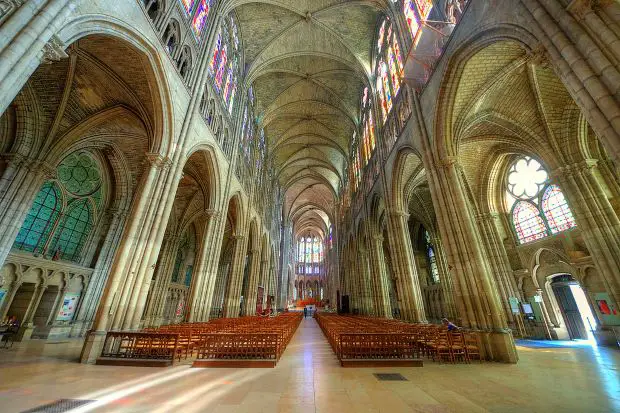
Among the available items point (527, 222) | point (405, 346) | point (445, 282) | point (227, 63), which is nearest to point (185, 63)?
point (227, 63)

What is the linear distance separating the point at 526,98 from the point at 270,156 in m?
22.8

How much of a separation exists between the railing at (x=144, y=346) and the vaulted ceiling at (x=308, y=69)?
17.2 metres

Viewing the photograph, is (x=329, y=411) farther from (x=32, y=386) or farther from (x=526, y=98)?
(x=526, y=98)

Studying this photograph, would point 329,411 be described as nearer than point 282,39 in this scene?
Yes

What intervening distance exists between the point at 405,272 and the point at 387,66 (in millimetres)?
12451

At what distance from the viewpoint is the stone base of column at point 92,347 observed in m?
6.02

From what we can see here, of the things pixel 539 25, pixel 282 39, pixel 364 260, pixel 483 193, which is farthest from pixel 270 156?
pixel 539 25

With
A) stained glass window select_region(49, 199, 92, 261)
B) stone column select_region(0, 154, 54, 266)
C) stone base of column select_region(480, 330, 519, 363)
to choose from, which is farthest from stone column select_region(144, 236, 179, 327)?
stone base of column select_region(480, 330, 519, 363)

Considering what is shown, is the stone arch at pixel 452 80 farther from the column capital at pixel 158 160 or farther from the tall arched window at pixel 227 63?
the tall arched window at pixel 227 63

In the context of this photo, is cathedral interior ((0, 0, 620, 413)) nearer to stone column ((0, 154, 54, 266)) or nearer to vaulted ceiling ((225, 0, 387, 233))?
stone column ((0, 154, 54, 266))

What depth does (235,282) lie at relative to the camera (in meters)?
17.2

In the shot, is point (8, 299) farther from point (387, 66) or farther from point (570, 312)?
point (570, 312)

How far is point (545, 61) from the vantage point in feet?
15.8

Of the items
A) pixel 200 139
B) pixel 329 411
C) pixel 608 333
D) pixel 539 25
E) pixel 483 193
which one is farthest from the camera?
pixel 483 193
